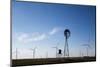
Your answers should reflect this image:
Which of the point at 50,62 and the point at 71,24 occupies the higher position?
the point at 71,24

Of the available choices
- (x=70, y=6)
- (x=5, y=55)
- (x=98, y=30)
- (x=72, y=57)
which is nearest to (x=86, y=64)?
(x=72, y=57)

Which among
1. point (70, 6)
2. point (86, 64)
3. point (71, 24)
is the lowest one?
point (86, 64)

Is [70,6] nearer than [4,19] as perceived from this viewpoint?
No

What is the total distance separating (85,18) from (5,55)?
941mm

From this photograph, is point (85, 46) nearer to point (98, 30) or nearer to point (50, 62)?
point (98, 30)

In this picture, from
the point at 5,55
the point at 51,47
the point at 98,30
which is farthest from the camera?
the point at 98,30

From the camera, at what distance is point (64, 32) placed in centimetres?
200

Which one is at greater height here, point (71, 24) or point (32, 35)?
point (71, 24)

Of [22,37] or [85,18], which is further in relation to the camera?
[85,18]

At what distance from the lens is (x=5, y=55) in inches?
71.1

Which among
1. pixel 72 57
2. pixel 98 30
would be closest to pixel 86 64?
pixel 72 57

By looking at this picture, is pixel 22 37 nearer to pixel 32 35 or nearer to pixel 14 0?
pixel 32 35

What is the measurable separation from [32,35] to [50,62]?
13.4 inches

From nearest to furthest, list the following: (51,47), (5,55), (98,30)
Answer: (5,55) < (51,47) < (98,30)
